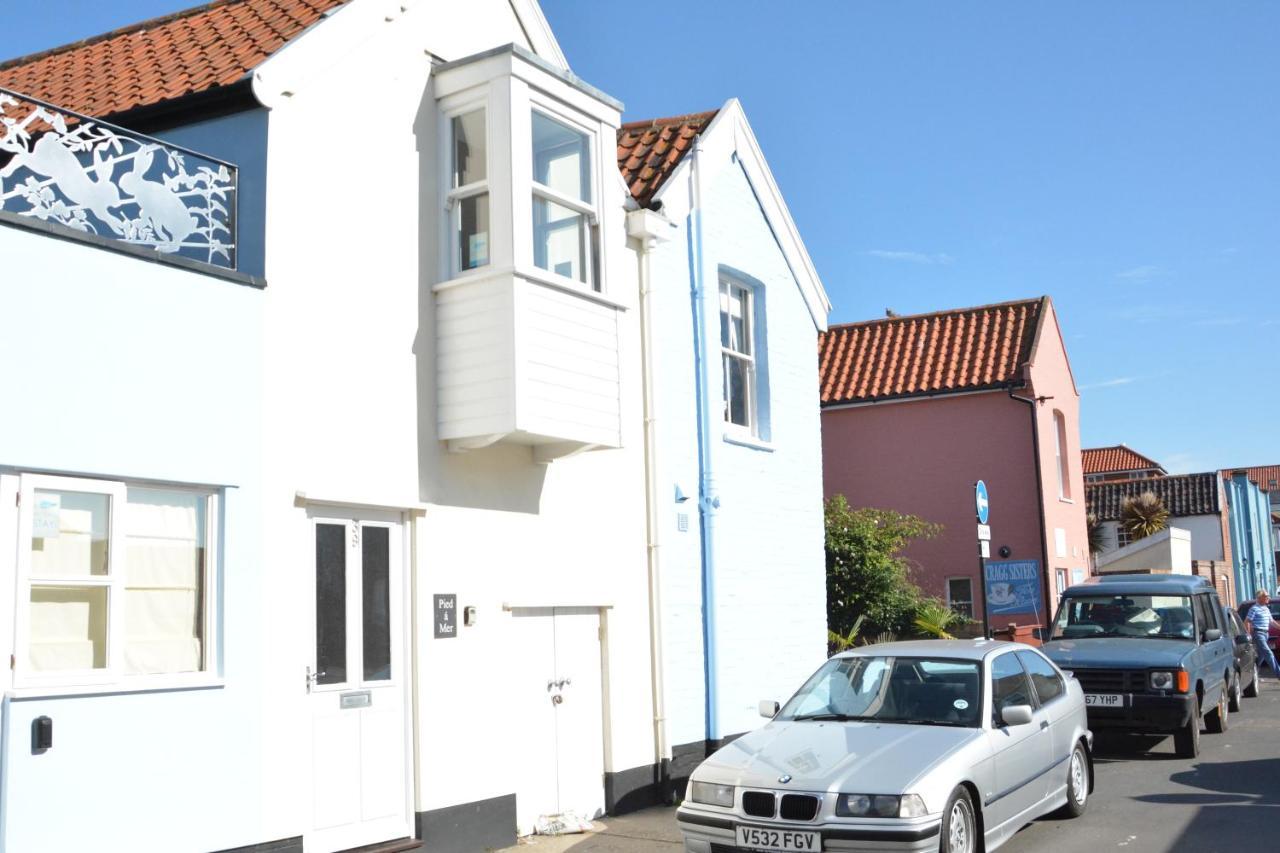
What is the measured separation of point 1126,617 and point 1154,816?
17.0 ft

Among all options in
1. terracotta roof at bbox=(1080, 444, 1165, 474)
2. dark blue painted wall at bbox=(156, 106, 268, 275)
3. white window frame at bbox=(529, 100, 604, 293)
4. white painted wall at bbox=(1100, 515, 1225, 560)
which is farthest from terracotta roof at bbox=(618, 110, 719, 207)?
terracotta roof at bbox=(1080, 444, 1165, 474)

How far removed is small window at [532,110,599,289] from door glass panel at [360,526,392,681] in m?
2.76

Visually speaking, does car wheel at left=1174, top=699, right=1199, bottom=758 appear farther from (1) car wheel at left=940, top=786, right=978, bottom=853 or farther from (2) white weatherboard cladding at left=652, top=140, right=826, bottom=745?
(1) car wheel at left=940, top=786, right=978, bottom=853

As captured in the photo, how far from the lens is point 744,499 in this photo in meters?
14.1

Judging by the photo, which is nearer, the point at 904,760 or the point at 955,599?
the point at 904,760

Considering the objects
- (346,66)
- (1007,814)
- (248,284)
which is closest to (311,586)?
(248,284)

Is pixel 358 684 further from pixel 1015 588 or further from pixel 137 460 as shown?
pixel 1015 588

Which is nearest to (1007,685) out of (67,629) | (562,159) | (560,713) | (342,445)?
(560,713)

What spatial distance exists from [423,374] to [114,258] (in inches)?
110

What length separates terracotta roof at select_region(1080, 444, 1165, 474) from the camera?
2434 inches

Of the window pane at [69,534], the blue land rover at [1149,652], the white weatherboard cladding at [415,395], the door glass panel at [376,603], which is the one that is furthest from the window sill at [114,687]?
the blue land rover at [1149,652]

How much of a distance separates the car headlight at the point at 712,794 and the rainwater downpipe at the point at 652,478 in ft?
12.3

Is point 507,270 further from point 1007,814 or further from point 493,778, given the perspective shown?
point 1007,814

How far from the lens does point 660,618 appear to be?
12234 millimetres
